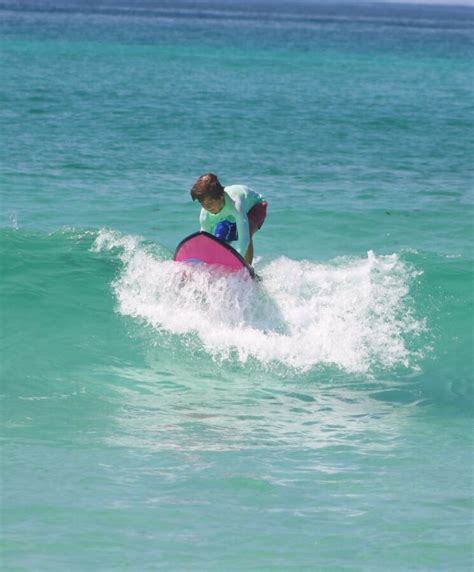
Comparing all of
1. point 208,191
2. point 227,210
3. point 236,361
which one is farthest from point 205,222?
point 236,361

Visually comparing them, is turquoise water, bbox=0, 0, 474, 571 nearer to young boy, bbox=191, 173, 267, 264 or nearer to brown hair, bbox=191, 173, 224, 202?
young boy, bbox=191, 173, 267, 264

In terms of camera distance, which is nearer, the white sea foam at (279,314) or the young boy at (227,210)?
the young boy at (227,210)

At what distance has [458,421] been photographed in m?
8.24

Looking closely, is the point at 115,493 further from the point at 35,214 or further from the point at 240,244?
the point at 35,214

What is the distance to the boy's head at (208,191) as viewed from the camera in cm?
949

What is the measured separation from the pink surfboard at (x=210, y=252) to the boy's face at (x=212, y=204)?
0.28 meters

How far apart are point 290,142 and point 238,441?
659 inches

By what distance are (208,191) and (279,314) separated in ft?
5.14

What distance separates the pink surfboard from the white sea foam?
12 cm

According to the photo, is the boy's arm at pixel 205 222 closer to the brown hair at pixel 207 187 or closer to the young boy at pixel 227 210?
the young boy at pixel 227 210

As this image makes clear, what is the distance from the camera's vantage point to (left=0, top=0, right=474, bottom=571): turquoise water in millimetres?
6062

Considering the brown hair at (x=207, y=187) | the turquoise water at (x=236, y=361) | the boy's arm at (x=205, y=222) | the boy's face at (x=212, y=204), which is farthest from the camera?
the boy's arm at (x=205, y=222)

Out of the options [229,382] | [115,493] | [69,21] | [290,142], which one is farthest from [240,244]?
[69,21]

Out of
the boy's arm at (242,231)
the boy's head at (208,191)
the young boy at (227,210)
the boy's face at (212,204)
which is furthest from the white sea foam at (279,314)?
the boy's head at (208,191)
